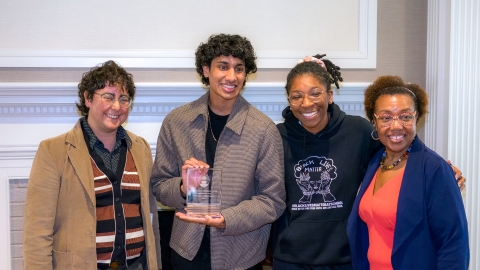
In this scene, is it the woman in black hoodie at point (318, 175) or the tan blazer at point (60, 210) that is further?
the woman in black hoodie at point (318, 175)

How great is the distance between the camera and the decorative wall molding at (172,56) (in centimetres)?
272

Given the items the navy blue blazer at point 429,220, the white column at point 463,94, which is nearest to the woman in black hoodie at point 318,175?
the navy blue blazer at point 429,220

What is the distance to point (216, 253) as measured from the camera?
201cm

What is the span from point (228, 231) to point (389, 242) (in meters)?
0.60

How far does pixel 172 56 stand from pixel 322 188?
4.03 feet

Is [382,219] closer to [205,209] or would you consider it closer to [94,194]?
[205,209]

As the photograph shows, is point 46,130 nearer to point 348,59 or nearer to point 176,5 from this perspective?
point 176,5

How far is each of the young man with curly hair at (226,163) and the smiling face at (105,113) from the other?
0.21 meters

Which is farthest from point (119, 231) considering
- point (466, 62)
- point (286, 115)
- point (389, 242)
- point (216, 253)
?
point (466, 62)

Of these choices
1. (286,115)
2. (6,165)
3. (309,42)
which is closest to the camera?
(286,115)

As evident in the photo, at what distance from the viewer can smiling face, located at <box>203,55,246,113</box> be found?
2080 mm

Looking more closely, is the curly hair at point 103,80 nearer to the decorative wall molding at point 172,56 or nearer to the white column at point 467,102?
the decorative wall molding at point 172,56

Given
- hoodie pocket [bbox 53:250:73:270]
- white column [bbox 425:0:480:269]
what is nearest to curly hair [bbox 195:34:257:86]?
hoodie pocket [bbox 53:250:73:270]

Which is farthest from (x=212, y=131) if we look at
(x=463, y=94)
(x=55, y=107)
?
(x=463, y=94)
